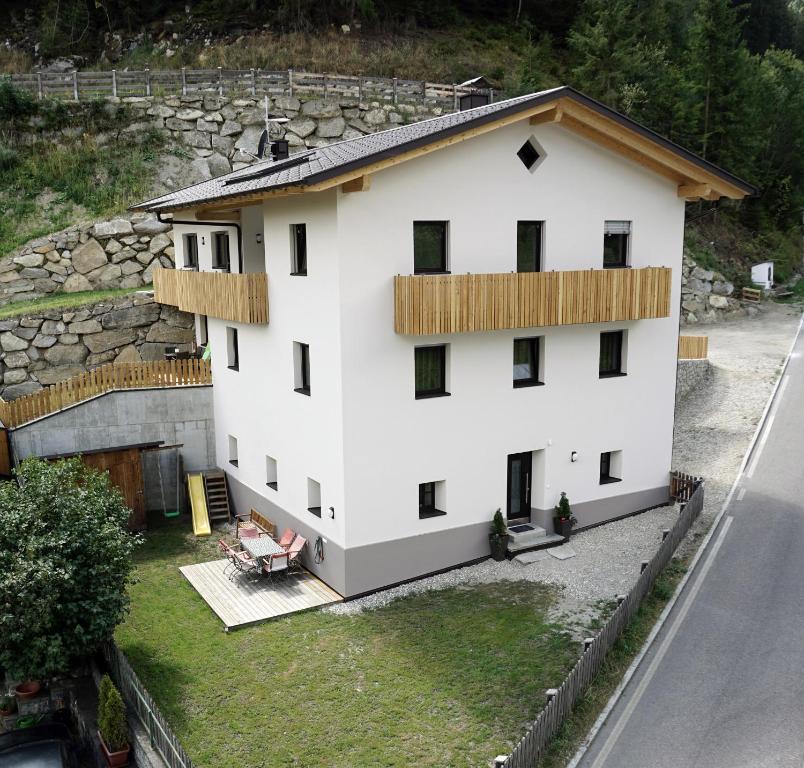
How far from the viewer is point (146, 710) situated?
470 inches

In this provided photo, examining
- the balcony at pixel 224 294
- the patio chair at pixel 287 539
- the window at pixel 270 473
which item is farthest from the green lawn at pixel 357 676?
the balcony at pixel 224 294

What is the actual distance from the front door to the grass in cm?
1688

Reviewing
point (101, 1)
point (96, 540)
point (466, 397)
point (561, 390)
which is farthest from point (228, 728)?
point (101, 1)

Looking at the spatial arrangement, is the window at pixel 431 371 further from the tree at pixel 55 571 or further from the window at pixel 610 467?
the tree at pixel 55 571

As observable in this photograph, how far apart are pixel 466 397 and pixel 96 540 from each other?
8282 millimetres

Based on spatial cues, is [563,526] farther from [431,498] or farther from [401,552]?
[401,552]

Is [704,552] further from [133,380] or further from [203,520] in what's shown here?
[133,380]

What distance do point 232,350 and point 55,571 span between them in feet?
33.4

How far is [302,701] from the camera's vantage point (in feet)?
43.3

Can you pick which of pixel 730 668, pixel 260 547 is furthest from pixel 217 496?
pixel 730 668

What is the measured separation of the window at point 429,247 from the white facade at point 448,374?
270 mm

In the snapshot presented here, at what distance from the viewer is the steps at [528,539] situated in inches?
732

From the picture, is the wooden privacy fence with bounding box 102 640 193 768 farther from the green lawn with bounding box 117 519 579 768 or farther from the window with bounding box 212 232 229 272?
the window with bounding box 212 232 229 272

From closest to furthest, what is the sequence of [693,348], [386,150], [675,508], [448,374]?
[386,150] < [448,374] < [675,508] < [693,348]
